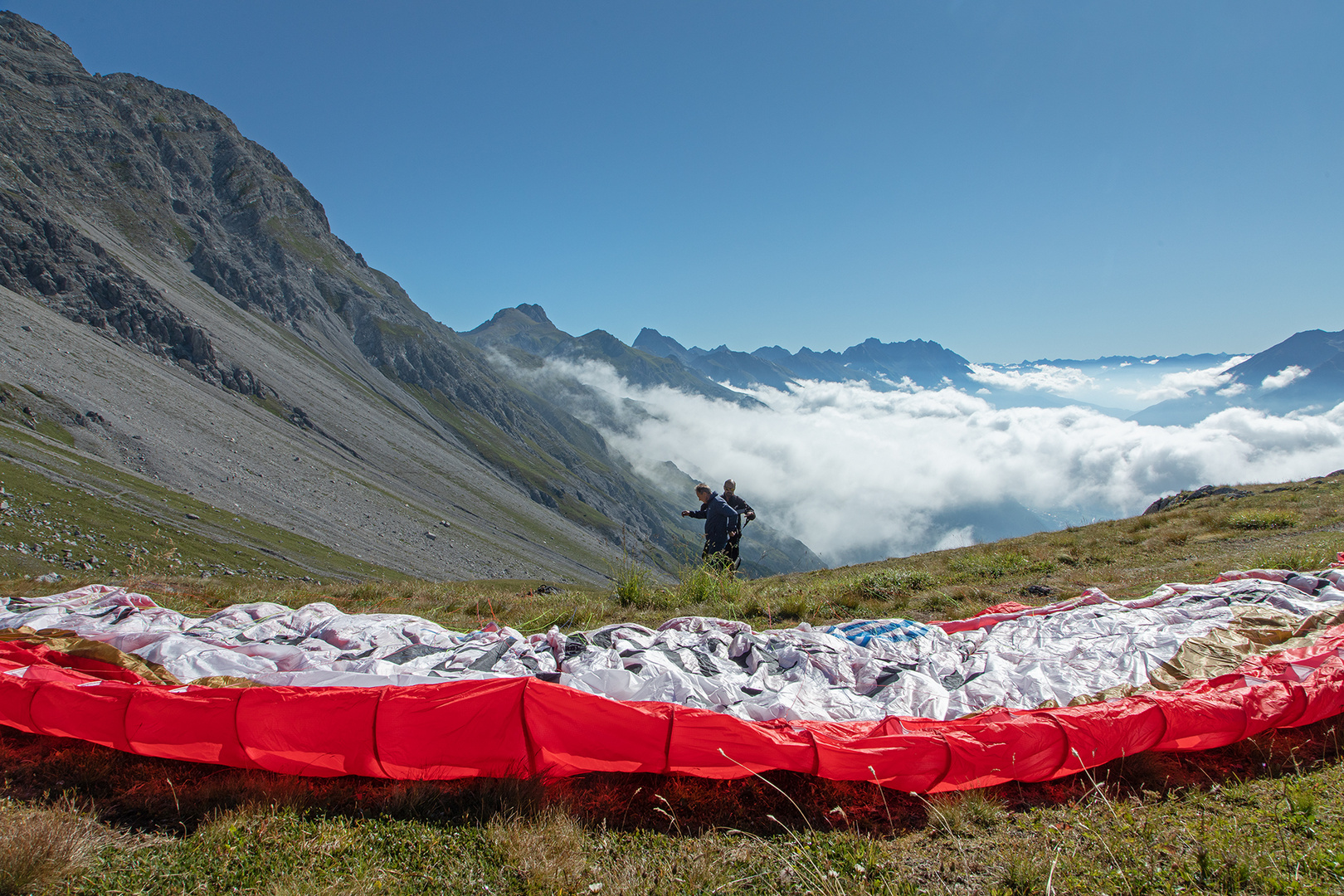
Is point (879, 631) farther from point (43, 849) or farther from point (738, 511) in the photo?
point (43, 849)

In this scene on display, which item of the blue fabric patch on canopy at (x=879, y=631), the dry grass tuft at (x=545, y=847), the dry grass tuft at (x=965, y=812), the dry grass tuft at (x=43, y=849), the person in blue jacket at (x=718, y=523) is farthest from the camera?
the person in blue jacket at (x=718, y=523)

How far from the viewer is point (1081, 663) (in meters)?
→ 5.24

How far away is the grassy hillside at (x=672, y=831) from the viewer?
284cm

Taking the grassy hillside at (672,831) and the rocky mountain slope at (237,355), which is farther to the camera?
the rocky mountain slope at (237,355)

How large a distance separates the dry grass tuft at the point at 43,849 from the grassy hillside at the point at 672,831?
0.5 inches

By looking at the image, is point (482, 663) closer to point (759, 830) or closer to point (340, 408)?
point (759, 830)

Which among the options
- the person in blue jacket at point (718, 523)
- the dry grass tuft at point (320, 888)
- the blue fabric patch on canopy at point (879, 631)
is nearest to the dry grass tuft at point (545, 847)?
the dry grass tuft at point (320, 888)

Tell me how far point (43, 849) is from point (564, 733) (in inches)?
98.4

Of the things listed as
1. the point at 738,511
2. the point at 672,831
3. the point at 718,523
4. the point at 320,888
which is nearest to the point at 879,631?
the point at 672,831

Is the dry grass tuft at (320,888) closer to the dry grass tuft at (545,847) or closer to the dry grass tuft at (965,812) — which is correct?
the dry grass tuft at (545,847)

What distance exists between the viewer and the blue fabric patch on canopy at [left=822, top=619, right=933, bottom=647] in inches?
245

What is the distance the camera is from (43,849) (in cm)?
282

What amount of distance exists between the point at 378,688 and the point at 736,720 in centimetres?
231

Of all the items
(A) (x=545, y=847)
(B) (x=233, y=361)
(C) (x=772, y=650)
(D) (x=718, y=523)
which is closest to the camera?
(A) (x=545, y=847)
